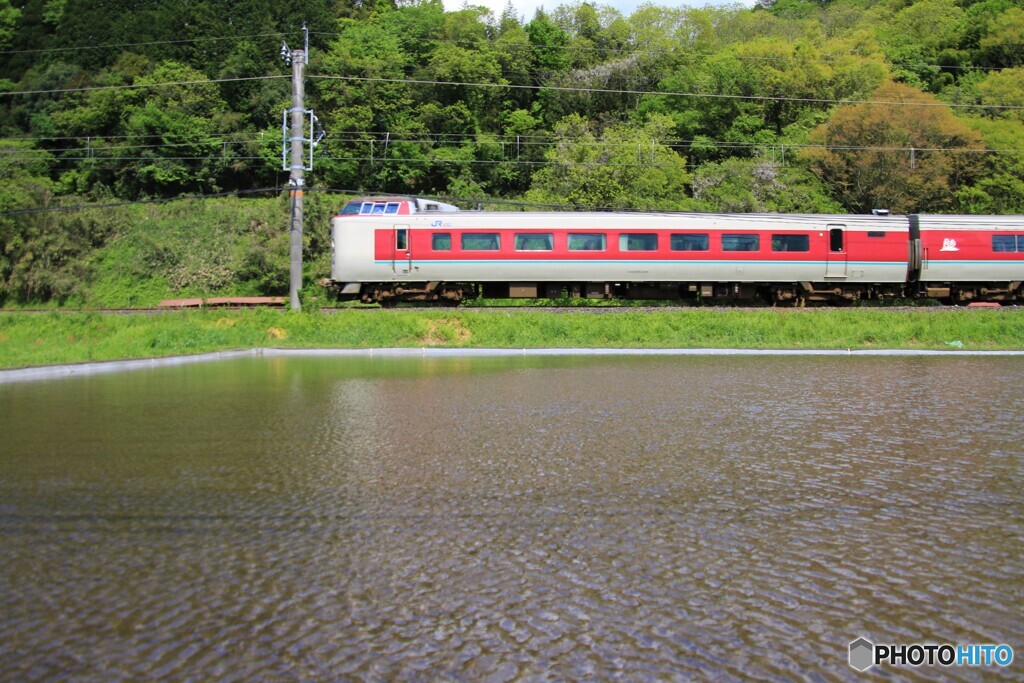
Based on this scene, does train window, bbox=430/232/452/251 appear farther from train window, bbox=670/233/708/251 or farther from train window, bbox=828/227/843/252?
train window, bbox=828/227/843/252

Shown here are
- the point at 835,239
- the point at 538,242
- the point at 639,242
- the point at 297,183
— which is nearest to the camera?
the point at 297,183

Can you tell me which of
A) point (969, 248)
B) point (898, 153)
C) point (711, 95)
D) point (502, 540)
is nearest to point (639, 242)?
point (969, 248)

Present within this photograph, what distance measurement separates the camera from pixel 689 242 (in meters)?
25.4

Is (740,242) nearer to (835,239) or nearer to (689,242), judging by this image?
(689,242)

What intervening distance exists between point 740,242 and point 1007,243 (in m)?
8.81

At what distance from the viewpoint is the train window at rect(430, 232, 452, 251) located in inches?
971

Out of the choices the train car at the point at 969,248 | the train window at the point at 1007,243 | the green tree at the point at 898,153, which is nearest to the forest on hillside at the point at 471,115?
the green tree at the point at 898,153

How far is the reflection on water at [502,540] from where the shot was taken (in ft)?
10.6

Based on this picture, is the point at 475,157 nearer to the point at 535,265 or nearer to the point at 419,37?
the point at 419,37

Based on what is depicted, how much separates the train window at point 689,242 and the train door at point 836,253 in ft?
13.1

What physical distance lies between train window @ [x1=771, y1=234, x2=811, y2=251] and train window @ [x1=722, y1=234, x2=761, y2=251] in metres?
0.53

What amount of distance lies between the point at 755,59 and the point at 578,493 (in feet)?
190

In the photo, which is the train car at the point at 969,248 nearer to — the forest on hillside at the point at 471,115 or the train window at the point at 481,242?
the forest on hillside at the point at 471,115

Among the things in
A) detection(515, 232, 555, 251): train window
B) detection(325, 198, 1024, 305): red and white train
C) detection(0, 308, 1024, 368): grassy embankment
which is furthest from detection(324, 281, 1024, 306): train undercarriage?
detection(0, 308, 1024, 368): grassy embankment
